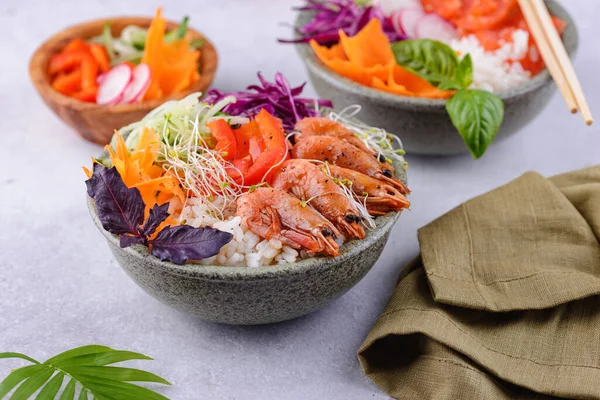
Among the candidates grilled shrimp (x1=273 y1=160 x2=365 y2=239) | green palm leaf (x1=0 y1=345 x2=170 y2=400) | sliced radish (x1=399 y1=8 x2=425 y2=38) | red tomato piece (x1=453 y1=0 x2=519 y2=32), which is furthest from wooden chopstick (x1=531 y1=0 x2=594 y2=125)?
green palm leaf (x1=0 y1=345 x2=170 y2=400)

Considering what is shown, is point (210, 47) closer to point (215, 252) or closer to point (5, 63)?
point (5, 63)

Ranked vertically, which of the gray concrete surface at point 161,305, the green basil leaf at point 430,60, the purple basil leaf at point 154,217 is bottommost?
the gray concrete surface at point 161,305

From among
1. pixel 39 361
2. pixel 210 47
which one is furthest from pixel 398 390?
pixel 210 47

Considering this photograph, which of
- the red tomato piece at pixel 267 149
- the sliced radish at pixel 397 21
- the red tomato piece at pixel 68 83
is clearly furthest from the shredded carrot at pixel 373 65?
the red tomato piece at pixel 68 83

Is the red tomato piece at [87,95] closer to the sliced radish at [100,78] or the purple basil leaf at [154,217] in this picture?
the sliced radish at [100,78]

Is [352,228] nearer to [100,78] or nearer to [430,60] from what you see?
[430,60]

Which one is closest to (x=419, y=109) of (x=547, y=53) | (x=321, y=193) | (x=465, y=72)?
(x=465, y=72)
